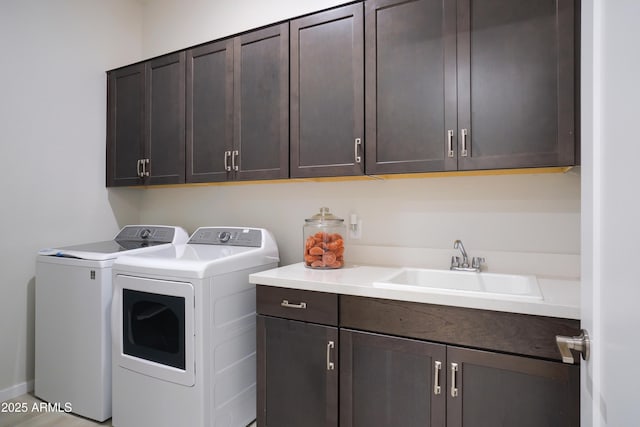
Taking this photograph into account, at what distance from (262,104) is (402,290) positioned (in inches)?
53.0

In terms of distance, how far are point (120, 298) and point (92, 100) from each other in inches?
66.1

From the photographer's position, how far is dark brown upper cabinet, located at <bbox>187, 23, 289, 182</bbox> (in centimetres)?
204

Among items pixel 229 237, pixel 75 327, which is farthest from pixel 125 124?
pixel 75 327

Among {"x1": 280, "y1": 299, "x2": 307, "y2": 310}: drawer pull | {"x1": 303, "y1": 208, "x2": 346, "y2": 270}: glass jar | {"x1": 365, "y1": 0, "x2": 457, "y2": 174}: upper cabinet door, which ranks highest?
{"x1": 365, "y1": 0, "x2": 457, "y2": 174}: upper cabinet door

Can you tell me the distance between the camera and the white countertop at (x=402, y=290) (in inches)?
48.3

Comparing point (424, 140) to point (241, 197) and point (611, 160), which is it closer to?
point (611, 160)

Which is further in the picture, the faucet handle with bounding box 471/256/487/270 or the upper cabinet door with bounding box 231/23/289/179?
the upper cabinet door with bounding box 231/23/289/179

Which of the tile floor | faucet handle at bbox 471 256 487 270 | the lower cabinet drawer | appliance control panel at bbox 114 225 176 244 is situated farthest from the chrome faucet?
appliance control panel at bbox 114 225 176 244

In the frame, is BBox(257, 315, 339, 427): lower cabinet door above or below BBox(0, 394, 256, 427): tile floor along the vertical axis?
above

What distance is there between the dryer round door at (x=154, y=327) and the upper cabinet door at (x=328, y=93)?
3.00 feet

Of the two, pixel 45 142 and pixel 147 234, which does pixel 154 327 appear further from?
pixel 45 142

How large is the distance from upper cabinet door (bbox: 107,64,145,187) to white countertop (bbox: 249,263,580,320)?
5.16ft

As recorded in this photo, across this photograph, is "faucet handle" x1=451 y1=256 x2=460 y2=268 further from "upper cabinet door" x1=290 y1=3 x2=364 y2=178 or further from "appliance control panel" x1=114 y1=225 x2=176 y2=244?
"appliance control panel" x1=114 y1=225 x2=176 y2=244

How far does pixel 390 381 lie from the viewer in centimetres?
146
